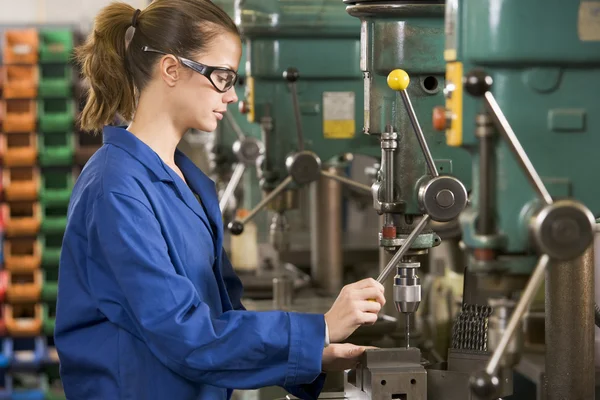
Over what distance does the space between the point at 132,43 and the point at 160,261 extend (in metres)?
0.49

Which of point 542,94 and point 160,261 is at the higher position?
point 542,94

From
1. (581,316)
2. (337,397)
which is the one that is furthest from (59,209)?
(581,316)

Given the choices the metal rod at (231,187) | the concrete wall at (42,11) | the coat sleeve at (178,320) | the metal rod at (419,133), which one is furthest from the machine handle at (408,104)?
the concrete wall at (42,11)

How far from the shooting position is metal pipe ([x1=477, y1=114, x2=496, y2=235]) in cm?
144

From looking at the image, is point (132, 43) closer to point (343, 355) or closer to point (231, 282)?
point (231, 282)

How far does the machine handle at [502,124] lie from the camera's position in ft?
4.55

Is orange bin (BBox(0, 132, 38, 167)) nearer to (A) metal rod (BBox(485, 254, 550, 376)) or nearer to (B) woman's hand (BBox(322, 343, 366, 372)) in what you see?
(B) woman's hand (BBox(322, 343, 366, 372))

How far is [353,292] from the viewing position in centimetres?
177

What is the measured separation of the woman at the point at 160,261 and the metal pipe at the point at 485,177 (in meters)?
0.38

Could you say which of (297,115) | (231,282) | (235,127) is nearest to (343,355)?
(231,282)

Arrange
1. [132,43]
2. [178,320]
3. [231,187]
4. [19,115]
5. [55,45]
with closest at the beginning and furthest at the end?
[178,320] → [132,43] → [231,187] → [19,115] → [55,45]

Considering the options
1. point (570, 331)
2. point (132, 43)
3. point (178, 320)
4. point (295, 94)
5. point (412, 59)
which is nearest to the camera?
point (178, 320)

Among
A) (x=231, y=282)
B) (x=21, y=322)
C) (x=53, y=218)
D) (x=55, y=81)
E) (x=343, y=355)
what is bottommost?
(x=21, y=322)

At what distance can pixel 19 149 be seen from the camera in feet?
18.9
